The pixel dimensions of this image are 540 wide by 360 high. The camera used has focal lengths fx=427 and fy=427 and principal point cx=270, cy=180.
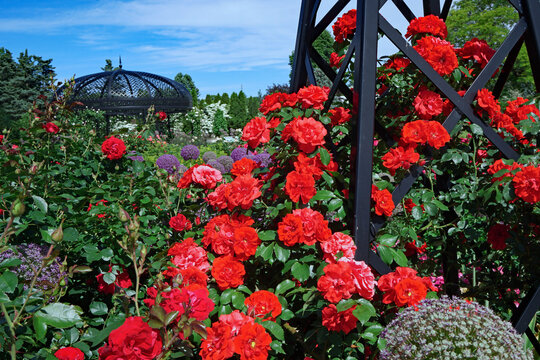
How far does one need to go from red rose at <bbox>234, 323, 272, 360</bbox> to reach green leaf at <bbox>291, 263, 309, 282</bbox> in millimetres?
293

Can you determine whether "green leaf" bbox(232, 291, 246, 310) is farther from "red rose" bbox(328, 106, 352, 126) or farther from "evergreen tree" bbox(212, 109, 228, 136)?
"evergreen tree" bbox(212, 109, 228, 136)

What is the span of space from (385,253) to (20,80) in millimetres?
24259

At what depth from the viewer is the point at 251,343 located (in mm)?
1431

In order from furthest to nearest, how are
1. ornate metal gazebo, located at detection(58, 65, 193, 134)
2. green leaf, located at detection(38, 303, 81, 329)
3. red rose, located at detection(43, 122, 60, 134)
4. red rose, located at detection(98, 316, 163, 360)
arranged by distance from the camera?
ornate metal gazebo, located at detection(58, 65, 193, 134), red rose, located at detection(43, 122, 60, 134), green leaf, located at detection(38, 303, 81, 329), red rose, located at detection(98, 316, 163, 360)

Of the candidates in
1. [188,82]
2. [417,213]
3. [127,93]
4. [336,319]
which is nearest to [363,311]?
[336,319]

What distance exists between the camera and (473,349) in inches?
58.1

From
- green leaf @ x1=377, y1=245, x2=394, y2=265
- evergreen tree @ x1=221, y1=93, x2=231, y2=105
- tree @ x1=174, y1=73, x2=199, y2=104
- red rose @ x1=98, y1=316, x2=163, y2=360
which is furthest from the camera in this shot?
tree @ x1=174, y1=73, x2=199, y2=104

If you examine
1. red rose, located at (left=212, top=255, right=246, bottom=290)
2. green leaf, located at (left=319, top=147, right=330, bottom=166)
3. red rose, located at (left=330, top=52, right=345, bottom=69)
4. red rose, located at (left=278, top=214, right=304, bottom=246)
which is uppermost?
red rose, located at (left=330, top=52, right=345, bottom=69)

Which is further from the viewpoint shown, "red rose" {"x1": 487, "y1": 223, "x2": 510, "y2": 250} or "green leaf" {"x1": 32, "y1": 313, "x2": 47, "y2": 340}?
"red rose" {"x1": 487, "y1": 223, "x2": 510, "y2": 250}

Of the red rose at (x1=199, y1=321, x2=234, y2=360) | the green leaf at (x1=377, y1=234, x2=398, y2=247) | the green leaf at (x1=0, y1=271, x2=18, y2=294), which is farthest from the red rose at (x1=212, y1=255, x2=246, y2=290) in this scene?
the green leaf at (x1=0, y1=271, x2=18, y2=294)

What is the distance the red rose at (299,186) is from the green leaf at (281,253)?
21 centimetres

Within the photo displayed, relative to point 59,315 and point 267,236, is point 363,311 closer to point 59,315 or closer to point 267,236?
point 267,236

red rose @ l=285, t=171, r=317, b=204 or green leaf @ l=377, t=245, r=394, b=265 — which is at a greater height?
red rose @ l=285, t=171, r=317, b=204

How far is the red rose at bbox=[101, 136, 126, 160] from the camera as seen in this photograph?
272 centimetres
